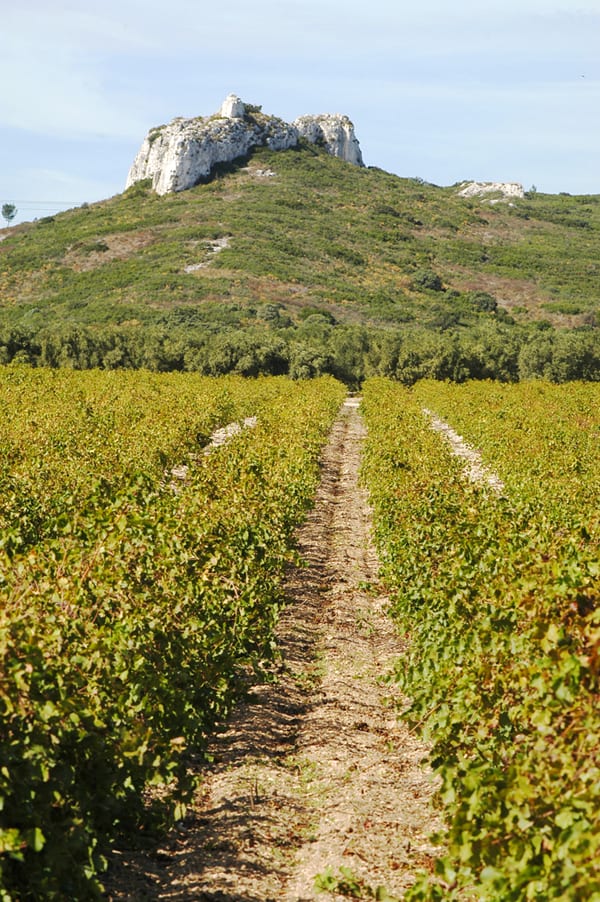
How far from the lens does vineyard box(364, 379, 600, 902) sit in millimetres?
5090

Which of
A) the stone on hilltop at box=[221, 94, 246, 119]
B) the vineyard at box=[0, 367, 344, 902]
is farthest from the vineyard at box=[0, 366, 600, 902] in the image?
the stone on hilltop at box=[221, 94, 246, 119]

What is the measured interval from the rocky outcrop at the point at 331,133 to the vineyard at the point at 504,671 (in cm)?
14084

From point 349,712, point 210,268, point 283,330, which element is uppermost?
point 210,268

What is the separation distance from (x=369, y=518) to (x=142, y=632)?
1513 cm

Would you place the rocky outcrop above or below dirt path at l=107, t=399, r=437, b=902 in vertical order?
above

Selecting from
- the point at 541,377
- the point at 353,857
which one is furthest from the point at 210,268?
the point at 353,857

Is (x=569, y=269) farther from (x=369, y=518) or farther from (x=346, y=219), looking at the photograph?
(x=369, y=518)

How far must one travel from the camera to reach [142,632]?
7719mm

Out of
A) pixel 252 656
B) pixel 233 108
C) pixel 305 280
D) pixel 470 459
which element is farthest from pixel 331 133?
pixel 252 656

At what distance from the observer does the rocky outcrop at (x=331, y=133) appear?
495 ft

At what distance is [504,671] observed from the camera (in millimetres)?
7406

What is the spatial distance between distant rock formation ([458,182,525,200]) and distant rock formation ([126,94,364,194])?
96.3 ft

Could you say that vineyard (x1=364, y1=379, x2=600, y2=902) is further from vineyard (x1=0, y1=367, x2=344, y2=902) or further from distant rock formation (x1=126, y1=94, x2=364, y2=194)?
distant rock formation (x1=126, y1=94, x2=364, y2=194)

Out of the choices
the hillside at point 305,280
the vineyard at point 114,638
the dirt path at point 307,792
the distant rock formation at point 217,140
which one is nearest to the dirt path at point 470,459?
the dirt path at point 307,792
